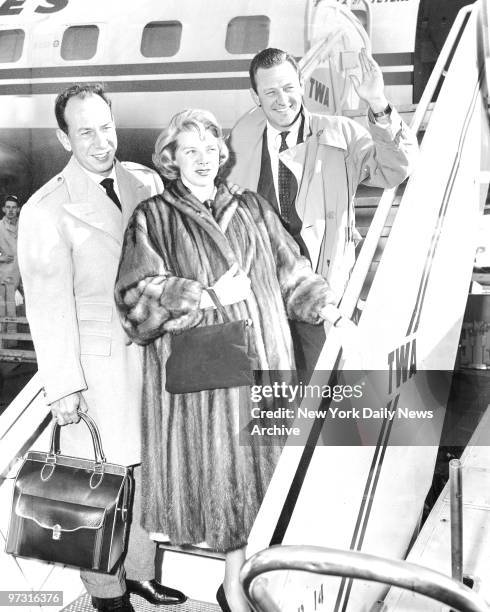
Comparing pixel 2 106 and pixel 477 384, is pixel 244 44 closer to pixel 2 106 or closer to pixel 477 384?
pixel 2 106

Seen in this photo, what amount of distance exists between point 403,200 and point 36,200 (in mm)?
1106

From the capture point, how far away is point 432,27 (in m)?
1.85

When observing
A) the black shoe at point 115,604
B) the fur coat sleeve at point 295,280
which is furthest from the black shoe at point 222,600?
the fur coat sleeve at point 295,280

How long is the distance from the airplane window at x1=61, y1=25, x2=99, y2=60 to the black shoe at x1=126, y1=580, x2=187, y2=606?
1.66m

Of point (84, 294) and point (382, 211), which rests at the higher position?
point (382, 211)

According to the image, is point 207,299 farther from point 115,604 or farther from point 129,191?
point 115,604

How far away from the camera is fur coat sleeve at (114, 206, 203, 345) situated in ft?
6.17

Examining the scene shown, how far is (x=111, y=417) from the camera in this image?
1984mm

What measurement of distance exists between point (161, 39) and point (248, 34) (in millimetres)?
272

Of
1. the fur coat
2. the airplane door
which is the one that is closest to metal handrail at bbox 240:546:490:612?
the fur coat

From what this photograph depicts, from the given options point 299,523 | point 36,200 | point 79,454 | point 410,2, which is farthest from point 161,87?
point 299,523

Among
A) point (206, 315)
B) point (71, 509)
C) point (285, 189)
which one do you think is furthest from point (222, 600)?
point (285, 189)

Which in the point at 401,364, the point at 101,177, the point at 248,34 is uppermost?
the point at 248,34

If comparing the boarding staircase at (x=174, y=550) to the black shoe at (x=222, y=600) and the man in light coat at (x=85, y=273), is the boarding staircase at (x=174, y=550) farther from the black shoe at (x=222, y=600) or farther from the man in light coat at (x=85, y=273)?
the man in light coat at (x=85, y=273)
